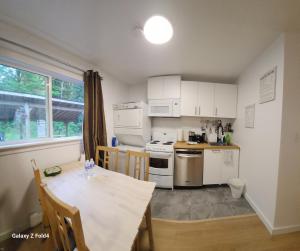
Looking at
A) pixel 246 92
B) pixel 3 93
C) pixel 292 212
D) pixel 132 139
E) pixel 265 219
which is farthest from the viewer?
pixel 132 139

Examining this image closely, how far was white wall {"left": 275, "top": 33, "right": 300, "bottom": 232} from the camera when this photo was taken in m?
1.46

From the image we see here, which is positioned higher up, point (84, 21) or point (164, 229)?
point (84, 21)

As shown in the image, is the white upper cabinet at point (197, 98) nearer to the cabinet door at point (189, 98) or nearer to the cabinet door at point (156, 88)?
the cabinet door at point (189, 98)

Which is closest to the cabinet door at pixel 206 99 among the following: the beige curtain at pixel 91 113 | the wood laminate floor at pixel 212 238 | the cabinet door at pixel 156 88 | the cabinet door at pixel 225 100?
the cabinet door at pixel 225 100

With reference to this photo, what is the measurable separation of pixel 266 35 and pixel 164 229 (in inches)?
102

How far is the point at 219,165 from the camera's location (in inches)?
99.9

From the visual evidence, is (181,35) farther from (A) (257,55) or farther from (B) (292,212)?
(B) (292,212)

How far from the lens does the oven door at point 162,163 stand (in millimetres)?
2443

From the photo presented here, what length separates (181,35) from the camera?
1.51 metres

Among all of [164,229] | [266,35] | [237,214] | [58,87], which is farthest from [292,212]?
[58,87]

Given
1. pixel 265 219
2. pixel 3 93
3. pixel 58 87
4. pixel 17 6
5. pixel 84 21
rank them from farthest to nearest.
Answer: pixel 58 87 → pixel 265 219 → pixel 3 93 → pixel 84 21 → pixel 17 6

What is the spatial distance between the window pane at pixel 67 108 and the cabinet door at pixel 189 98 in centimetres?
197

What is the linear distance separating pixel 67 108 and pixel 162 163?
1892 millimetres

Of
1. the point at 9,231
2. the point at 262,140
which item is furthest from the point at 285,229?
the point at 9,231
